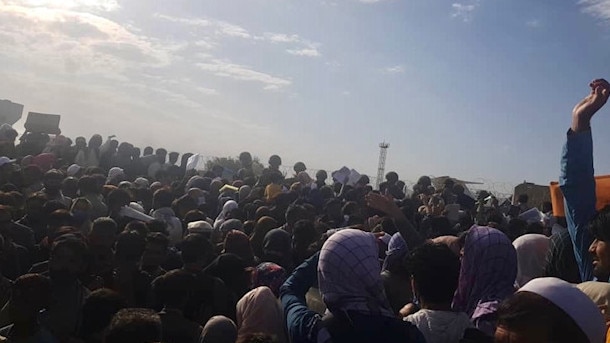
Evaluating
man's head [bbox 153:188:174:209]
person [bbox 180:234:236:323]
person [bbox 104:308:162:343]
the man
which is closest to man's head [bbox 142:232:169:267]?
person [bbox 180:234:236:323]

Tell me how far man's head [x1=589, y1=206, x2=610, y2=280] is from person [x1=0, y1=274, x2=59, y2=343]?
3.36 m

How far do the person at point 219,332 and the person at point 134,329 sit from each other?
540 millimetres

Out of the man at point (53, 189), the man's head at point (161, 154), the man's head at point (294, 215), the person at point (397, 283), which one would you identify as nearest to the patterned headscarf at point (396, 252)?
the person at point (397, 283)

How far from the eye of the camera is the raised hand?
10.8 ft

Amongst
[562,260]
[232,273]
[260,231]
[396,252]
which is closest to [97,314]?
[232,273]

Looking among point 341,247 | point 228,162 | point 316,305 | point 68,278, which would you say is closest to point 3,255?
point 68,278

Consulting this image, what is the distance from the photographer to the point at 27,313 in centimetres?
346

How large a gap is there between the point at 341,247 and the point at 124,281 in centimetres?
243

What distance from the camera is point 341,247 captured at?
9.84 feet

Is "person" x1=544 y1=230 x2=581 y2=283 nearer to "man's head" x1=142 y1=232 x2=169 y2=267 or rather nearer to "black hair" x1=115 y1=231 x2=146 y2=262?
"man's head" x1=142 y1=232 x2=169 y2=267

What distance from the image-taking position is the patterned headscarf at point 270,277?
4312 mm

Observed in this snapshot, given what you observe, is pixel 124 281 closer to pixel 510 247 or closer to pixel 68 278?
pixel 68 278

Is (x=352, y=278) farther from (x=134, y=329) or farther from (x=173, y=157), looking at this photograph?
(x=173, y=157)

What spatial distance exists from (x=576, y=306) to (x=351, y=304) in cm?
113
